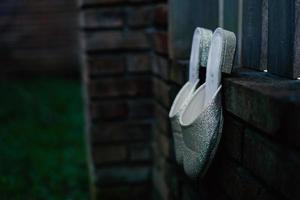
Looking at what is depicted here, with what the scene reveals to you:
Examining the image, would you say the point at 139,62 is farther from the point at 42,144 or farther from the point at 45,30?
the point at 45,30

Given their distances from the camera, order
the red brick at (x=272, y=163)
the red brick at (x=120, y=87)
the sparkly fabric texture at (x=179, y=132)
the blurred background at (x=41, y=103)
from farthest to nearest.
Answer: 1. the blurred background at (x=41, y=103)
2. the red brick at (x=120, y=87)
3. the sparkly fabric texture at (x=179, y=132)
4. the red brick at (x=272, y=163)

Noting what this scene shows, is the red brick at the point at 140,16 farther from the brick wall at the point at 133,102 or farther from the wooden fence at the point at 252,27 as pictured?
the wooden fence at the point at 252,27

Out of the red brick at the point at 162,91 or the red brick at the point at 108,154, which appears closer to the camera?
the red brick at the point at 162,91

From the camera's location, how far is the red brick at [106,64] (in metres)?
2.09

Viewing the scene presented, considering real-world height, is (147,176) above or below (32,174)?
above

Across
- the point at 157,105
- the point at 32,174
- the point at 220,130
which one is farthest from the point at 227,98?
the point at 32,174

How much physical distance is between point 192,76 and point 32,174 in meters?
1.89

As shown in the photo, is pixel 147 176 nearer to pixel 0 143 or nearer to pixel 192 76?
pixel 192 76

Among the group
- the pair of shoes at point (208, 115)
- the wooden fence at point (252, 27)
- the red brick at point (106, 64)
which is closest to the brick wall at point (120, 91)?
the red brick at point (106, 64)

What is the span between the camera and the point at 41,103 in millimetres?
5176

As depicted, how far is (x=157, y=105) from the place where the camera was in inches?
78.7

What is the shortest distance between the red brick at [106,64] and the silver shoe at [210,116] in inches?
36.6

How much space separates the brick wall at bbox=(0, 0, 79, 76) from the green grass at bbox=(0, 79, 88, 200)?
1207 millimetres

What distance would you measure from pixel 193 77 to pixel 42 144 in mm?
2537
